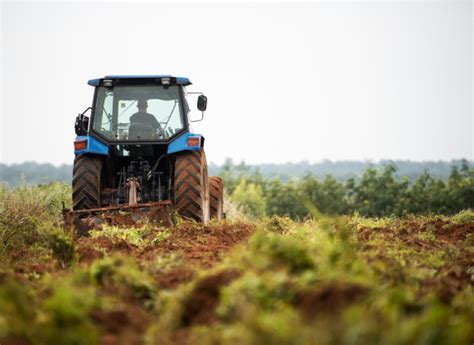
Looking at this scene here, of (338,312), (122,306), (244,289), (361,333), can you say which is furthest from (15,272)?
(361,333)

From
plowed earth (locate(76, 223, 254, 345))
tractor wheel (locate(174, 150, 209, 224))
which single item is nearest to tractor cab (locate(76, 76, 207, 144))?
tractor wheel (locate(174, 150, 209, 224))

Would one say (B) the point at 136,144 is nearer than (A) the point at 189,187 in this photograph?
No

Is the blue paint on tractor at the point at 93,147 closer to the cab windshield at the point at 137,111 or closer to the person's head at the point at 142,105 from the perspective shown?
the cab windshield at the point at 137,111

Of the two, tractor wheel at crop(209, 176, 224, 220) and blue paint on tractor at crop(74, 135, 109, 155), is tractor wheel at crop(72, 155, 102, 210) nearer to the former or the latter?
blue paint on tractor at crop(74, 135, 109, 155)

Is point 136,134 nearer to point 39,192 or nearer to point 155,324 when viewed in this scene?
point 39,192

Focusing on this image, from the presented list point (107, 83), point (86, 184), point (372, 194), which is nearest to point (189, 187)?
point (86, 184)

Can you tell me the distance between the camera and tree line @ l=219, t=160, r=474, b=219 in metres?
45.2

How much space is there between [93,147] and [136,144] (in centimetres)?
61

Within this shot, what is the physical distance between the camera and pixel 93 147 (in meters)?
10.7

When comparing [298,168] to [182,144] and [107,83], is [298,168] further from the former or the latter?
[182,144]

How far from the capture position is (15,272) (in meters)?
5.95

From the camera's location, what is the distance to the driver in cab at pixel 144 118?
11.1 metres

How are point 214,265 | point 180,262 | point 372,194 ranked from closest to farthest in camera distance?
point 214,265 → point 180,262 → point 372,194

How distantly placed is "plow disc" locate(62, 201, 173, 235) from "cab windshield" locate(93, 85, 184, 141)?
1.80m
